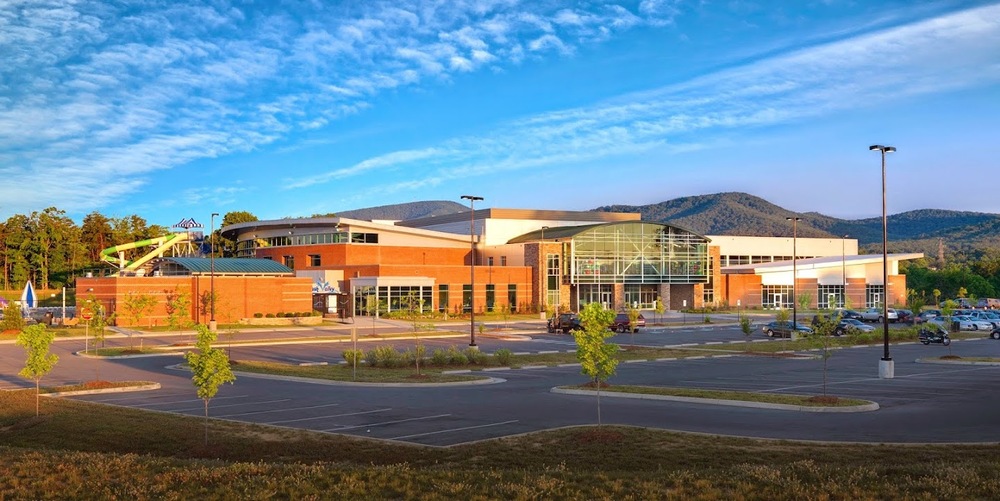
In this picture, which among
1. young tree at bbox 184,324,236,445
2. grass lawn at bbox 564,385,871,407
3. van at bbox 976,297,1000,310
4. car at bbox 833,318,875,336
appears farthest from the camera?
van at bbox 976,297,1000,310

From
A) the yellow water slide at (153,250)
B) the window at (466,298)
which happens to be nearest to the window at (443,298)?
the window at (466,298)

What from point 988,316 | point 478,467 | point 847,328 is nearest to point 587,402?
point 478,467

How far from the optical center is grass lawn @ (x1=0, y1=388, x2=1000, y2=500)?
11133mm

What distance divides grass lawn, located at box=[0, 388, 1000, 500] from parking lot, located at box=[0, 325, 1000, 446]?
5.75 ft

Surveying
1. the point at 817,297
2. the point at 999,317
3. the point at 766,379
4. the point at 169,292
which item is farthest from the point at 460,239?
the point at 766,379

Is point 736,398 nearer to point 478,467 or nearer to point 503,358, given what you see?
point 478,467

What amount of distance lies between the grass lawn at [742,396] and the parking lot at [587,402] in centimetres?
93

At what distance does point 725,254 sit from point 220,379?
370ft

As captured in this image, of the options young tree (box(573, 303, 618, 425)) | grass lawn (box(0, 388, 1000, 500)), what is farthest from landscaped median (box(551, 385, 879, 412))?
grass lawn (box(0, 388, 1000, 500))

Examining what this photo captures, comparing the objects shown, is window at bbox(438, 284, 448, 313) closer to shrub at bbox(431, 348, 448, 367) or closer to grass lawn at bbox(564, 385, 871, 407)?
shrub at bbox(431, 348, 448, 367)

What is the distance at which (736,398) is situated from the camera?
78.0 ft

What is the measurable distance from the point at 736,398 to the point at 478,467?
467 inches

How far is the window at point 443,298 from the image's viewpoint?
81.9 metres

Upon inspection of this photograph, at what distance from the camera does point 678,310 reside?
317ft
